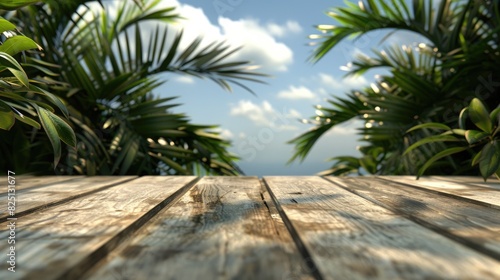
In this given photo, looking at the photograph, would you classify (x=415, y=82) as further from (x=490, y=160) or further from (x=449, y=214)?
(x=449, y=214)

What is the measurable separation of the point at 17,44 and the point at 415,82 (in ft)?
7.30

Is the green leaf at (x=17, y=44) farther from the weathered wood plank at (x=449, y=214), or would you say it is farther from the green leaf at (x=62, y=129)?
the weathered wood plank at (x=449, y=214)

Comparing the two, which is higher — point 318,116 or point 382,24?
point 382,24

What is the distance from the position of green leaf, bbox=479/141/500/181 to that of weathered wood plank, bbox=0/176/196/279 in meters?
1.04

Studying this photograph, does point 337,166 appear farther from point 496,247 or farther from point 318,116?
point 496,247

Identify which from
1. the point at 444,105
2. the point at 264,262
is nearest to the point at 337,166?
the point at 444,105

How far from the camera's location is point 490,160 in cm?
136

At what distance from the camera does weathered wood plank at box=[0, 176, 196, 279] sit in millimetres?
519

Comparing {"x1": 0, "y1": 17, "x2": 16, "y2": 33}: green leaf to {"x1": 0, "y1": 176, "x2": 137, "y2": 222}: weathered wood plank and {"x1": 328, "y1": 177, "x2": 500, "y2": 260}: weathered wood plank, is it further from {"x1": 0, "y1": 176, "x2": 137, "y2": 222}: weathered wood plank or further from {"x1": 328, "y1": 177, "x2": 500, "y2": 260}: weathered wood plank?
{"x1": 328, "y1": 177, "x2": 500, "y2": 260}: weathered wood plank

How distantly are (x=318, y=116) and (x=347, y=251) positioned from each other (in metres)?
2.65

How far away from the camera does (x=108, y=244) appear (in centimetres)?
59

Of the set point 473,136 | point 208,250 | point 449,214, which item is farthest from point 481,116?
point 208,250

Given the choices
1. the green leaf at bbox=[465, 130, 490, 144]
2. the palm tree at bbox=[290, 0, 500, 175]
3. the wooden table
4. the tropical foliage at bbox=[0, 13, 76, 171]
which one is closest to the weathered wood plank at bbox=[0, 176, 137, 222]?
the wooden table

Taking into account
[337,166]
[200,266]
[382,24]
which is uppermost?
[382,24]
